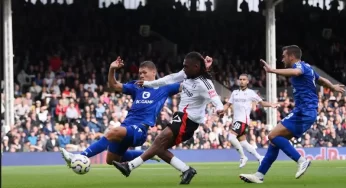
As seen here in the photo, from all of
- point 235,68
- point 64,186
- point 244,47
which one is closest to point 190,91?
point 64,186

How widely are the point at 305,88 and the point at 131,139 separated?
108 inches

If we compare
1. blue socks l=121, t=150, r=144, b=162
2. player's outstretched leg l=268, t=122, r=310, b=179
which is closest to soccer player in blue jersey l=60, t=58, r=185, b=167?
blue socks l=121, t=150, r=144, b=162

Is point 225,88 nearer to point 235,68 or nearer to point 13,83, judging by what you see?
point 235,68

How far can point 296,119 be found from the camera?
471 inches

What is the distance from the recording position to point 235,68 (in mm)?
37562

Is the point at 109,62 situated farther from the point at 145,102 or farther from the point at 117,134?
the point at 117,134

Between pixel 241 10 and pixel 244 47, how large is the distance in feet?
8.36

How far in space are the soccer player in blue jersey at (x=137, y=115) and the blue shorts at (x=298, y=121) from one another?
71.1 inches

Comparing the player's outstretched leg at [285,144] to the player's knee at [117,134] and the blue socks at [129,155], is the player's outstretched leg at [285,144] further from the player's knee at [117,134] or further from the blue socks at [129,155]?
the blue socks at [129,155]

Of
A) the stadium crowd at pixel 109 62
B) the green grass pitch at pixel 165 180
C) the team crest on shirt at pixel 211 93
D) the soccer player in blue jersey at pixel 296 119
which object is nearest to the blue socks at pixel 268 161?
the soccer player in blue jersey at pixel 296 119

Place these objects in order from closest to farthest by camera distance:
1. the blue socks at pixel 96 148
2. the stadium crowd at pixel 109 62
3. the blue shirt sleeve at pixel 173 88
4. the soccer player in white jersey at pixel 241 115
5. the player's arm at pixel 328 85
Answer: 1. the player's arm at pixel 328 85
2. the blue shirt sleeve at pixel 173 88
3. the blue socks at pixel 96 148
4. the soccer player in white jersey at pixel 241 115
5. the stadium crowd at pixel 109 62

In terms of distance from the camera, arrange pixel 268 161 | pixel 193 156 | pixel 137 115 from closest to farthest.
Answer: pixel 268 161 → pixel 137 115 → pixel 193 156

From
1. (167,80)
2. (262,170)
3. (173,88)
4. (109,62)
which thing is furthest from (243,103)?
(109,62)

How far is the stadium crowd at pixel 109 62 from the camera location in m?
28.7
